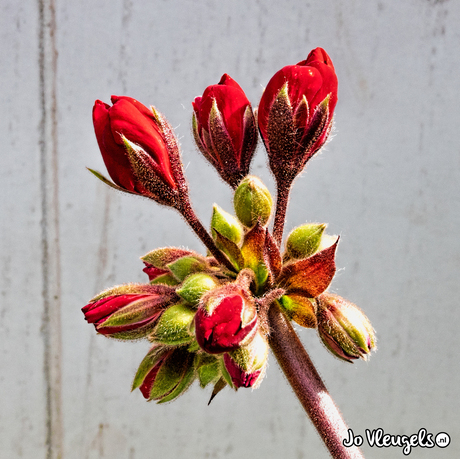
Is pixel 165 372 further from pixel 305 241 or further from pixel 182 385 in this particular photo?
pixel 305 241

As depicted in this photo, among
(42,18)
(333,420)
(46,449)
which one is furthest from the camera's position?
(46,449)

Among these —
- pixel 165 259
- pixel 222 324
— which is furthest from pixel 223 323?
pixel 165 259

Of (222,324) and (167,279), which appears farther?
(167,279)

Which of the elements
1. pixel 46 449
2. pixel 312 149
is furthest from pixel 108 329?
pixel 46 449

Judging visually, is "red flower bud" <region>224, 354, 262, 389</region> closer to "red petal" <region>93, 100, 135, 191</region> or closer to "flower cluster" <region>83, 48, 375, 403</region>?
"flower cluster" <region>83, 48, 375, 403</region>

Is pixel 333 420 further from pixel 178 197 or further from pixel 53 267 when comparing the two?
pixel 53 267

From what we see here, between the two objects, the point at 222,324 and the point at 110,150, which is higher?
the point at 110,150

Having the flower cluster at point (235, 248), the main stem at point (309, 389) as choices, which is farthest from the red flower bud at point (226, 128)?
the main stem at point (309, 389)

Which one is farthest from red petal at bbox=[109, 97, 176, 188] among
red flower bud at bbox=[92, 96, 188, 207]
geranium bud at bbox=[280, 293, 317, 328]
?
geranium bud at bbox=[280, 293, 317, 328]
